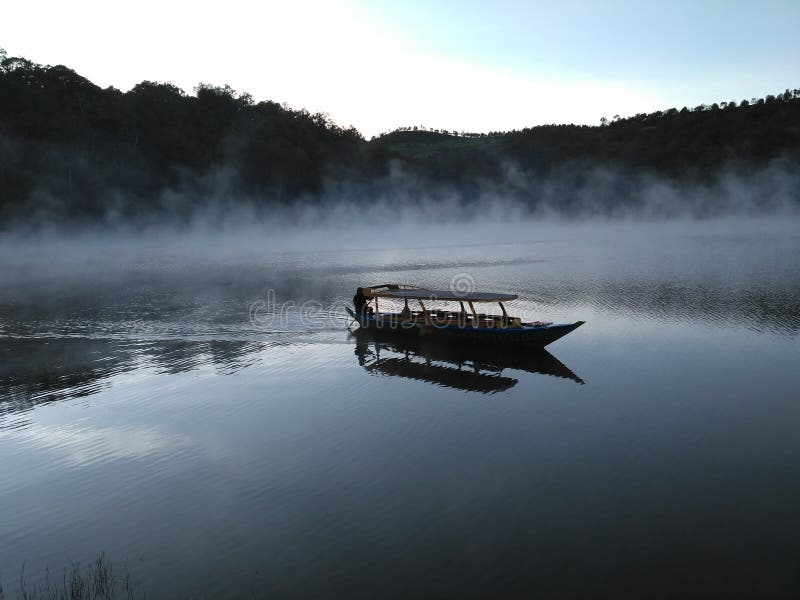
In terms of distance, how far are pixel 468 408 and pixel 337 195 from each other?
461 feet

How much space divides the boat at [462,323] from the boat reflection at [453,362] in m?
0.60

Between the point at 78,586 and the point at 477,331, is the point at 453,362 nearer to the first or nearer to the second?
the point at 477,331

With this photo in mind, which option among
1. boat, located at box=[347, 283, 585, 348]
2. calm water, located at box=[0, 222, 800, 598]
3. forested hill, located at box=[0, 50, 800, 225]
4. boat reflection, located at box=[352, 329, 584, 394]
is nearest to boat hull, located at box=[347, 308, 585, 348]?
boat, located at box=[347, 283, 585, 348]

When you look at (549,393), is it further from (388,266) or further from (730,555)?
(388,266)

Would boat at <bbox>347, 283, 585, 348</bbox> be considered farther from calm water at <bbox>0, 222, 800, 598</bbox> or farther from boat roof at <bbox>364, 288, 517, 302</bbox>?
calm water at <bbox>0, 222, 800, 598</bbox>

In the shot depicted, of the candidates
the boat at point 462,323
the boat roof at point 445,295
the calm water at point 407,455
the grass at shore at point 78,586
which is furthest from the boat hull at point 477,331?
the grass at shore at point 78,586

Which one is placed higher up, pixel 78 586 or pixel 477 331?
pixel 477 331

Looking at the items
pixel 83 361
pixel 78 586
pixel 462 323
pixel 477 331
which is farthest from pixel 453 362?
pixel 78 586

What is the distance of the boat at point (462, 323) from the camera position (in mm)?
28469

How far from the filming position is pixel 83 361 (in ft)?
95.8

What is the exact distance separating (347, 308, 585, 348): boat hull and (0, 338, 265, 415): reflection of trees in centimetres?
685

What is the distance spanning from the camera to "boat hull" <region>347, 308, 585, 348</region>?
92.3ft

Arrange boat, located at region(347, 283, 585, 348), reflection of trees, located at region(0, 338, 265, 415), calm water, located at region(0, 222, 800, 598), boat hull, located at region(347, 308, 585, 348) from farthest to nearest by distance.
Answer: boat, located at region(347, 283, 585, 348), boat hull, located at region(347, 308, 585, 348), reflection of trees, located at region(0, 338, 265, 415), calm water, located at region(0, 222, 800, 598)

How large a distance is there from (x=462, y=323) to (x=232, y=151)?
12368 cm
